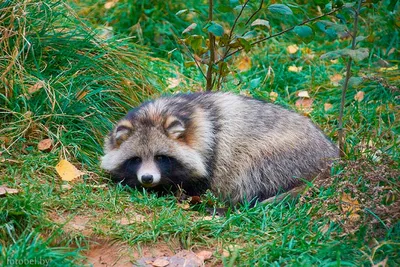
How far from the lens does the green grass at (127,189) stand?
436 cm

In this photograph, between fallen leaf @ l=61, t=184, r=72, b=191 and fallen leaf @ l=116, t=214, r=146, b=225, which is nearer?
fallen leaf @ l=116, t=214, r=146, b=225

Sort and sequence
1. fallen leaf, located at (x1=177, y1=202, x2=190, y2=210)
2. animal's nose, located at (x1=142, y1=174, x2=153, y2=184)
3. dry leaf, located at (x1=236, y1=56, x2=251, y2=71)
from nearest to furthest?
1. fallen leaf, located at (x1=177, y1=202, x2=190, y2=210)
2. animal's nose, located at (x1=142, y1=174, x2=153, y2=184)
3. dry leaf, located at (x1=236, y1=56, x2=251, y2=71)

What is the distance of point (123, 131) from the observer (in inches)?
219

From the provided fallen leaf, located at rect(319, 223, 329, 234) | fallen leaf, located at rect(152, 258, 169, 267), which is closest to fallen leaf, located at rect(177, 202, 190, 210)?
fallen leaf, located at rect(152, 258, 169, 267)

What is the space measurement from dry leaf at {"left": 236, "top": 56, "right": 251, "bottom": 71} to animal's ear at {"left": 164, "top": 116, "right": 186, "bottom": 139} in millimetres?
2913

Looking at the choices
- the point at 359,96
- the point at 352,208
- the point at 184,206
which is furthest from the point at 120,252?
the point at 359,96

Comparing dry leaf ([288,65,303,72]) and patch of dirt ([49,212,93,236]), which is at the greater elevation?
dry leaf ([288,65,303,72])

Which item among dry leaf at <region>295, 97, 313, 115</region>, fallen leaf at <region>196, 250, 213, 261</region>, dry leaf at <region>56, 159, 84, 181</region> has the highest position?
dry leaf at <region>56, 159, 84, 181</region>

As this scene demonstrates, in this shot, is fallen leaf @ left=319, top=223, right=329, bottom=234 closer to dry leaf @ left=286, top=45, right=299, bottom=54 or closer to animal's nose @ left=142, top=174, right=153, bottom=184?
animal's nose @ left=142, top=174, right=153, bottom=184

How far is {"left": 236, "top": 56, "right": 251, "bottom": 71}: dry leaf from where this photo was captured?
326 inches

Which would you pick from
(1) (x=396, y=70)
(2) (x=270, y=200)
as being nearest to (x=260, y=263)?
(2) (x=270, y=200)

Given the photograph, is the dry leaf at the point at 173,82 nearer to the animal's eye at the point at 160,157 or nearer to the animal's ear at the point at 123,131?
the animal's ear at the point at 123,131

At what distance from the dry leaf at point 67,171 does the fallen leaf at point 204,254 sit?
1.45 meters

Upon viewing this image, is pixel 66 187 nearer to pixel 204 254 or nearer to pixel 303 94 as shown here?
pixel 204 254
